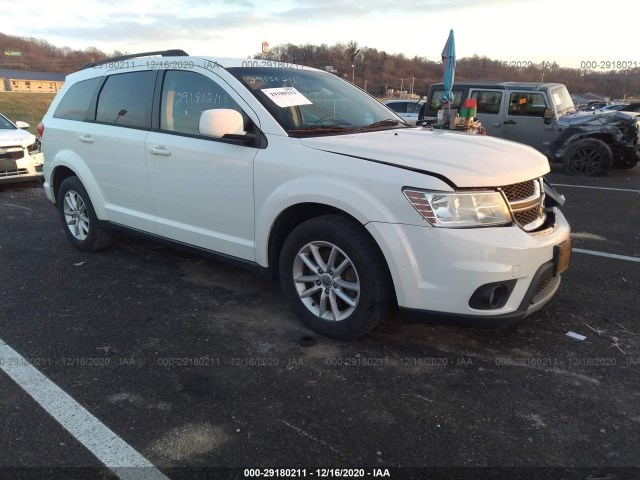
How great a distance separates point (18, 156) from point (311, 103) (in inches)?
275

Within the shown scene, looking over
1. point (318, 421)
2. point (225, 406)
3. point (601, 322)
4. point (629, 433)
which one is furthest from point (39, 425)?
point (601, 322)

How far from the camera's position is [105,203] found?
456 cm

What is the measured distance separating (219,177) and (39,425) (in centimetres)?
185

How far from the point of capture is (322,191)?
297cm

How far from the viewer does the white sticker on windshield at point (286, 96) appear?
11.3ft

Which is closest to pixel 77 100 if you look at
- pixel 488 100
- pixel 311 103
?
pixel 311 103

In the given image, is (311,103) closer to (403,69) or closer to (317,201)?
(317,201)

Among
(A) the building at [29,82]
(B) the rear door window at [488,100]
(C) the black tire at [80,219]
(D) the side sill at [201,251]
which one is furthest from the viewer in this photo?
(A) the building at [29,82]

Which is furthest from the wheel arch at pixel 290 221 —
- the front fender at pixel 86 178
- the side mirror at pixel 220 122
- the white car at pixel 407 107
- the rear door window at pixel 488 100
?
the white car at pixel 407 107

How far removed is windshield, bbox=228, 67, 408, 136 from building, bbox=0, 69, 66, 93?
85182 mm

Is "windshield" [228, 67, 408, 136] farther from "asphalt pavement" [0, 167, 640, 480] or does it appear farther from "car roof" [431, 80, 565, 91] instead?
"car roof" [431, 80, 565, 91]

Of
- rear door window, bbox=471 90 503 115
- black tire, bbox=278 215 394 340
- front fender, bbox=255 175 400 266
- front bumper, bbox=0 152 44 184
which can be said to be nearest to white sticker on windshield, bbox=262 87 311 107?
front fender, bbox=255 175 400 266

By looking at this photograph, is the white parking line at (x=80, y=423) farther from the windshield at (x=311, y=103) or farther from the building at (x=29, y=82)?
the building at (x=29, y=82)

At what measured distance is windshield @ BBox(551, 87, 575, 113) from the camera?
34.0 feet
